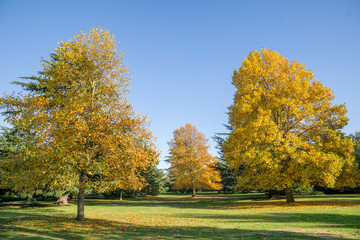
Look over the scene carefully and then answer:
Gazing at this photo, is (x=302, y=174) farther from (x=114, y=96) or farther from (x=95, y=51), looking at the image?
(x=95, y=51)

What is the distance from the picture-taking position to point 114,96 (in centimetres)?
1639

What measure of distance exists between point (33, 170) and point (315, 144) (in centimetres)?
2097

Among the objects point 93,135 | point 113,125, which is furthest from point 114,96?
point 93,135

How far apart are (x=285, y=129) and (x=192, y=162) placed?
2250cm

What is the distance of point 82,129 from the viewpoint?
12.7m

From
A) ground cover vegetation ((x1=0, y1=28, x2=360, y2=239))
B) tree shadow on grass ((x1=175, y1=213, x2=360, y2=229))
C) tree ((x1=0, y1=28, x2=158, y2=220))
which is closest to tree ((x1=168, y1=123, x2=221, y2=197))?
ground cover vegetation ((x1=0, y1=28, x2=360, y2=239))

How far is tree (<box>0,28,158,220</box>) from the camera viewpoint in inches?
490

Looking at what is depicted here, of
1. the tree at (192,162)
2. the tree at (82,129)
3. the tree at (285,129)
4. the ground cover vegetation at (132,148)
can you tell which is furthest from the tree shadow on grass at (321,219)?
the tree at (192,162)

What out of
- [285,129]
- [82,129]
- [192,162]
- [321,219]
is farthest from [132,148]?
[192,162]

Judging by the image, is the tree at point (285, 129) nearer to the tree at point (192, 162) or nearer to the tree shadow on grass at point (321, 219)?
the tree shadow on grass at point (321, 219)

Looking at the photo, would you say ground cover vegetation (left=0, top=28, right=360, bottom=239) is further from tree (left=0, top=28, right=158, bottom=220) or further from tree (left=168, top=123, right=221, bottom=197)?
tree (left=168, top=123, right=221, bottom=197)

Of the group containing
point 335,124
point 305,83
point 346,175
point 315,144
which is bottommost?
point 346,175

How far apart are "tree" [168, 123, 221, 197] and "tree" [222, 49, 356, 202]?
A: 18.9 meters

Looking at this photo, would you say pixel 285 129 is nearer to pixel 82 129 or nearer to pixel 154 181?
pixel 82 129
